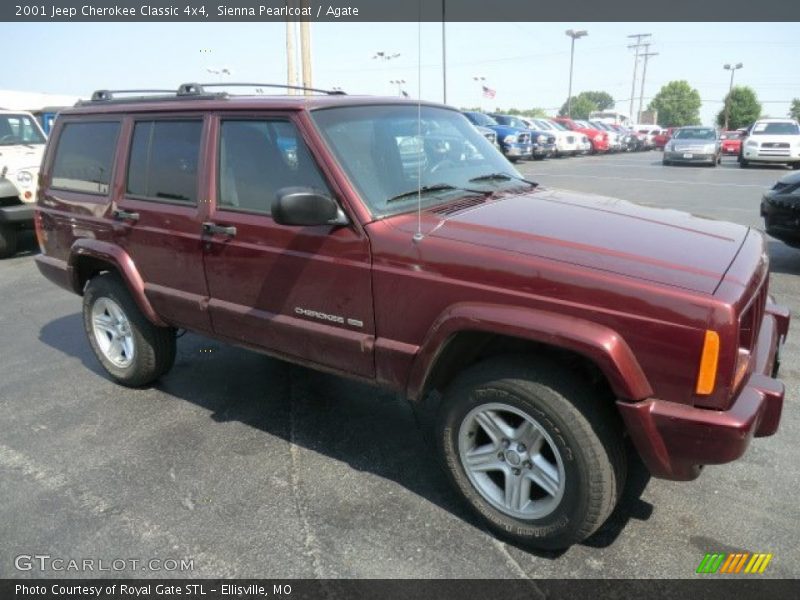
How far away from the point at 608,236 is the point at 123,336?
3.40 meters

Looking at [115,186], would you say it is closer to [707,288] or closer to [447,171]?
[447,171]

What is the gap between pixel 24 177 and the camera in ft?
29.1

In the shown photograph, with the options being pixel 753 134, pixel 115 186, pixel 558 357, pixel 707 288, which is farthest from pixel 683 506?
pixel 753 134

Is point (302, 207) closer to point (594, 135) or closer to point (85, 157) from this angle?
point (85, 157)

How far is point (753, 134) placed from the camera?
2191 cm

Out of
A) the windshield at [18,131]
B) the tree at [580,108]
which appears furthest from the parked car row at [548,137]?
the tree at [580,108]

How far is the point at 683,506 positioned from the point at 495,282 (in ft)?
4.91

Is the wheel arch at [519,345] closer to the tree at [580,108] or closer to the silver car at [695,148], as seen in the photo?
the silver car at [695,148]

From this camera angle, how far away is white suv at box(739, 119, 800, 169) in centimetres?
2069

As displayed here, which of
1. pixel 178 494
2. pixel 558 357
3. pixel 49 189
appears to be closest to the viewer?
pixel 558 357

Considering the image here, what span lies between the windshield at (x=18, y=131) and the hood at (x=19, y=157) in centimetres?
22

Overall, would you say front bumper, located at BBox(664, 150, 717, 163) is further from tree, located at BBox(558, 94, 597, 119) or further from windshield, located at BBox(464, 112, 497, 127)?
tree, located at BBox(558, 94, 597, 119)

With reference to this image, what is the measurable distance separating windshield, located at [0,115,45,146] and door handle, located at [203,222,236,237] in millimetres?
8273

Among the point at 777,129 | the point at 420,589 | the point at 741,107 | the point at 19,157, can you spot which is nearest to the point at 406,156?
the point at 420,589
